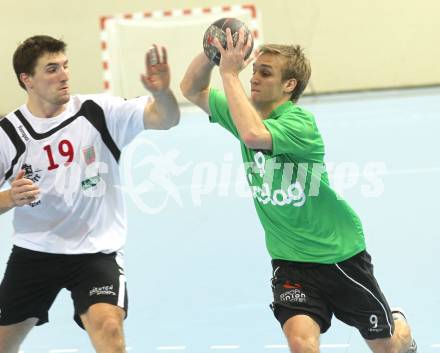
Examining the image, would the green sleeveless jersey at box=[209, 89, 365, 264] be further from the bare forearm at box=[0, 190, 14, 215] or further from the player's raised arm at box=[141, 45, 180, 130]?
the bare forearm at box=[0, 190, 14, 215]

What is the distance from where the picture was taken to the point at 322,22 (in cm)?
1565

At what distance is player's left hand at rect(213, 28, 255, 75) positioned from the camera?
4.35 metres

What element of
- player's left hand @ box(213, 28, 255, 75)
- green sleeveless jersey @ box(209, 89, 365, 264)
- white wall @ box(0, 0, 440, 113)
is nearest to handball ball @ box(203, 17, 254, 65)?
player's left hand @ box(213, 28, 255, 75)

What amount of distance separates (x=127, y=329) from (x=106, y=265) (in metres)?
1.52

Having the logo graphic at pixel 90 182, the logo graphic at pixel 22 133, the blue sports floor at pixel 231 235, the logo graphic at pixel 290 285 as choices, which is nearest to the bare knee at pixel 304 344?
the logo graphic at pixel 290 285

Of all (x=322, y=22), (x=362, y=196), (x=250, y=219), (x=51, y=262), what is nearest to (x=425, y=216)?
(x=362, y=196)

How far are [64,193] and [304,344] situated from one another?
1.54 meters

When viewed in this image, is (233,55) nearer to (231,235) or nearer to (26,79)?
(26,79)

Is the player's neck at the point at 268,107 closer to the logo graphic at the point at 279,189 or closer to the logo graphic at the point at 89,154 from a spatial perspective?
the logo graphic at the point at 279,189

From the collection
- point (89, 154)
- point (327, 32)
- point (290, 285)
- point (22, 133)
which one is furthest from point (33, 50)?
point (327, 32)

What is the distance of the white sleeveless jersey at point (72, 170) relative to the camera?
4.77 metres

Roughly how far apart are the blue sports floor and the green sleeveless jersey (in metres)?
1.16

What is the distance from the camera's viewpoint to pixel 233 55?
14.3 feet

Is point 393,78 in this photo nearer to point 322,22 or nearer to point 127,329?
point 322,22
